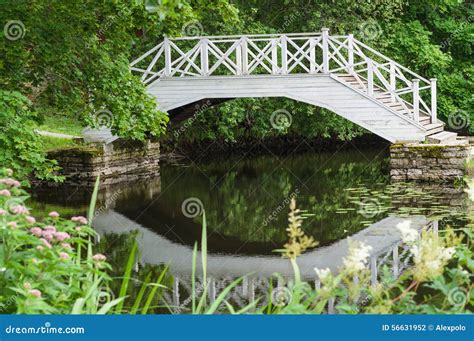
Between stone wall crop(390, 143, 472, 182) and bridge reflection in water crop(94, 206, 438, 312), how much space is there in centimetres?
363

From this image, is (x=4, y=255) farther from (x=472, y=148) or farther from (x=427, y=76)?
(x=427, y=76)

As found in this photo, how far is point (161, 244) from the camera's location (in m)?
12.6

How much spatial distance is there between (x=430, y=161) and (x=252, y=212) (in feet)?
12.6

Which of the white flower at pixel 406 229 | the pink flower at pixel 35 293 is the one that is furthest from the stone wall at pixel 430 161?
Answer: the pink flower at pixel 35 293

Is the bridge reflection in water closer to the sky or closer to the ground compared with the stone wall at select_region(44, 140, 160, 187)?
closer to the ground

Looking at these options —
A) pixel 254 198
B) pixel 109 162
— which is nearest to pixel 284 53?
pixel 254 198

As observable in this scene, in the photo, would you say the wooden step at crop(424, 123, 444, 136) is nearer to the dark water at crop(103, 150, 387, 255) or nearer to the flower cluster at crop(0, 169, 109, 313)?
the dark water at crop(103, 150, 387, 255)

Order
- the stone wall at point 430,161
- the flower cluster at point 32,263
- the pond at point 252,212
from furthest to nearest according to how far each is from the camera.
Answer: the stone wall at point 430,161, the pond at point 252,212, the flower cluster at point 32,263

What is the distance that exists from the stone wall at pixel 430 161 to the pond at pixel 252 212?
1.39 ft

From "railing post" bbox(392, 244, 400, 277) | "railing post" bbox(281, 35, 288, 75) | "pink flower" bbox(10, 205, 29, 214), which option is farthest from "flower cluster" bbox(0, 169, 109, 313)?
"railing post" bbox(281, 35, 288, 75)

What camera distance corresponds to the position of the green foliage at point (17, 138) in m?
10.8

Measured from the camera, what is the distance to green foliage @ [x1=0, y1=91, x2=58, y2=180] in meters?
10.8

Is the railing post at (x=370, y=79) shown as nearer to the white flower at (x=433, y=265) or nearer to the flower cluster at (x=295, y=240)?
the flower cluster at (x=295, y=240)

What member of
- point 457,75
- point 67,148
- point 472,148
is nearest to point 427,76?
point 457,75
